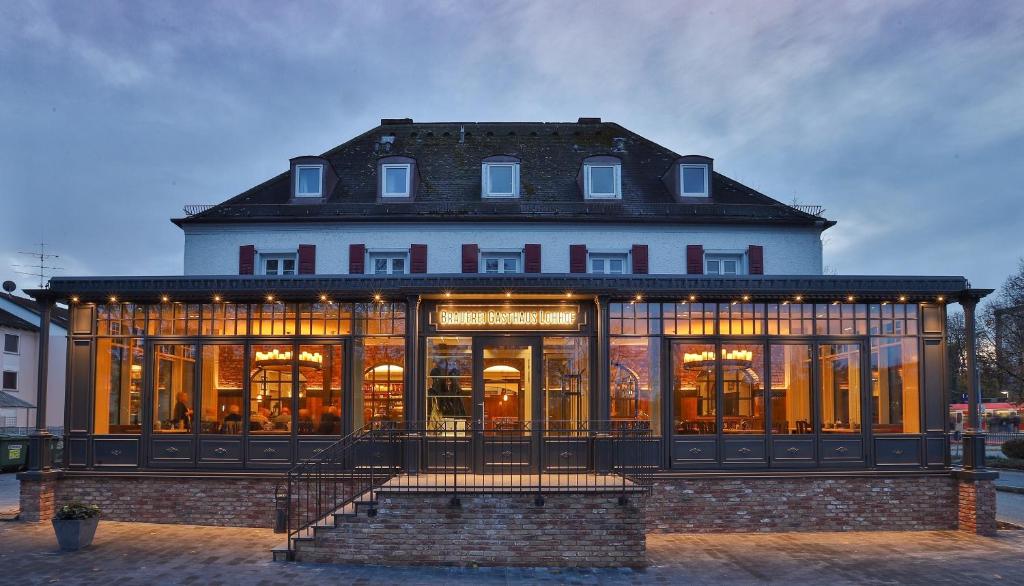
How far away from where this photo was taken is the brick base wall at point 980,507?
1374 cm

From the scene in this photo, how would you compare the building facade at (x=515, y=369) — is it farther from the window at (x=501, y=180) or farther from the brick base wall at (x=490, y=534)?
the window at (x=501, y=180)

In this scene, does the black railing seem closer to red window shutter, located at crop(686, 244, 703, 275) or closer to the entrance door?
the entrance door

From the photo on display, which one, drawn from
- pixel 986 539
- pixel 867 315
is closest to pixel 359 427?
pixel 867 315

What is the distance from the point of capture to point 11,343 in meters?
39.7

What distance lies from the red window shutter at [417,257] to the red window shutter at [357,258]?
1264mm

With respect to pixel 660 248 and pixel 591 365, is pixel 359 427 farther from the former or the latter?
pixel 660 248

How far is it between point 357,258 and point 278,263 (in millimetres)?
2356

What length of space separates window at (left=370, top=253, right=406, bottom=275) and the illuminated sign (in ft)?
27.7

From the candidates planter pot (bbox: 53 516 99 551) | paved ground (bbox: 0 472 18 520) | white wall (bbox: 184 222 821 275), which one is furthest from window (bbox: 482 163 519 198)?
planter pot (bbox: 53 516 99 551)

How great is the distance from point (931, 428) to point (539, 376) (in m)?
6.97

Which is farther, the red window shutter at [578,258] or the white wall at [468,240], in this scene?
the white wall at [468,240]

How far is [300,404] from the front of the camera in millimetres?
14633

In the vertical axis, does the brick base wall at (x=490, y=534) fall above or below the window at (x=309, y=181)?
below

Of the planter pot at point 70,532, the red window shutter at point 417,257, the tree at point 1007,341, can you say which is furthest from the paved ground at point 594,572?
the tree at point 1007,341
